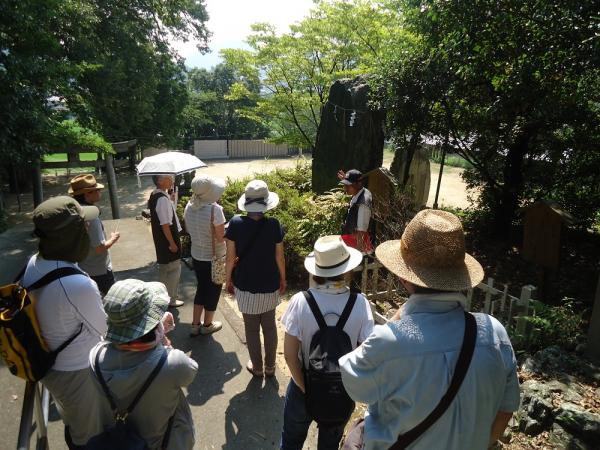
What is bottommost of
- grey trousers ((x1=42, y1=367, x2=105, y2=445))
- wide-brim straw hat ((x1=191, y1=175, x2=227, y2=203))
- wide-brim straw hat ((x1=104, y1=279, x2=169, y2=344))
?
grey trousers ((x1=42, y1=367, x2=105, y2=445))

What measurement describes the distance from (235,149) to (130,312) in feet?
93.6

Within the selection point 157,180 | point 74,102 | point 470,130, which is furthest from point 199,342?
point 74,102

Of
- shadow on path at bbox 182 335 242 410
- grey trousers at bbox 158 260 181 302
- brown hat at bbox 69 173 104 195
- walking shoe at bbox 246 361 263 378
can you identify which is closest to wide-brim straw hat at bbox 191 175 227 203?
brown hat at bbox 69 173 104 195

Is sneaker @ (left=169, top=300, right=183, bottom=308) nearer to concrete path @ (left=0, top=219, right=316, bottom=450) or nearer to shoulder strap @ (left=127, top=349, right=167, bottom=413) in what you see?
concrete path @ (left=0, top=219, right=316, bottom=450)

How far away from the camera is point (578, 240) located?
7.95 meters

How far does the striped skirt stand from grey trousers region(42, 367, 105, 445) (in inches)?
52.5

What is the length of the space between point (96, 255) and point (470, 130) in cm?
689

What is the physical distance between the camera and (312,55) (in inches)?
436

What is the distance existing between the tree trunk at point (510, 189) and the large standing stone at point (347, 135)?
2.46 m

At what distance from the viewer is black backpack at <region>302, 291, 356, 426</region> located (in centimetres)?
Result: 208

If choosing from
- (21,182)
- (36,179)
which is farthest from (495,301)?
(21,182)

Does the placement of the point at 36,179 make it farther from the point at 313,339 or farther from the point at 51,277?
the point at 313,339

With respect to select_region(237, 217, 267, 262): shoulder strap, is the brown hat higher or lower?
higher

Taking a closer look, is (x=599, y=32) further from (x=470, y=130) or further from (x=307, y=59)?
(x=307, y=59)
